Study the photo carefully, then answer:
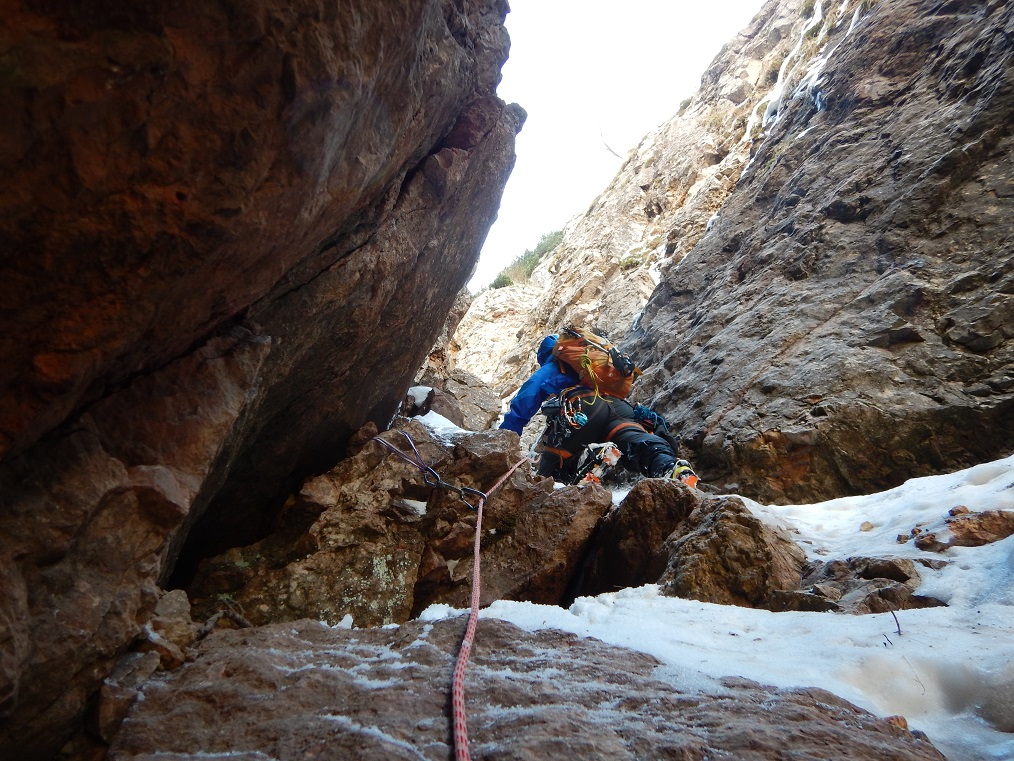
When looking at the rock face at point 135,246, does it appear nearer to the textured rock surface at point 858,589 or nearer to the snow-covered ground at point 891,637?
the snow-covered ground at point 891,637

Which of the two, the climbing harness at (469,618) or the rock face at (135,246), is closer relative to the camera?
the rock face at (135,246)

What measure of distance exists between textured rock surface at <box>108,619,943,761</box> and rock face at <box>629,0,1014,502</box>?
4431 mm

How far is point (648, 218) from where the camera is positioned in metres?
20.2

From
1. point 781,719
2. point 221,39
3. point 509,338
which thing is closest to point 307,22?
point 221,39

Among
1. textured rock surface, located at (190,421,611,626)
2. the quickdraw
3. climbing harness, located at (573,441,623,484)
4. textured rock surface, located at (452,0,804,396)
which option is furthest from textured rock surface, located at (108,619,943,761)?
textured rock surface, located at (452,0,804,396)

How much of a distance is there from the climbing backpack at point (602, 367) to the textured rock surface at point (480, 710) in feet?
17.6

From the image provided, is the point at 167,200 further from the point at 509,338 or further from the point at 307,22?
the point at 509,338

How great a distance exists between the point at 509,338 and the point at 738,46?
14.0 m

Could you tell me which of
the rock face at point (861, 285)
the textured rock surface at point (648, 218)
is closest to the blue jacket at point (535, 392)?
the rock face at point (861, 285)

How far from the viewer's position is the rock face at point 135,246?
1.55 meters

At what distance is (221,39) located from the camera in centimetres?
167

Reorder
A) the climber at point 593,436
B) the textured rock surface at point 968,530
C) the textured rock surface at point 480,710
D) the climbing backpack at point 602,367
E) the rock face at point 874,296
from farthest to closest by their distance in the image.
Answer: the climbing backpack at point 602,367, the climber at point 593,436, the rock face at point 874,296, the textured rock surface at point 968,530, the textured rock surface at point 480,710

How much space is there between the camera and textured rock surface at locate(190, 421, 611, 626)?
4305 millimetres

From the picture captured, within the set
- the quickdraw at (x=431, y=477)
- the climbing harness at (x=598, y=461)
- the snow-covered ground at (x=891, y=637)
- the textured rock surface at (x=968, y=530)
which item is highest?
the climbing harness at (x=598, y=461)
